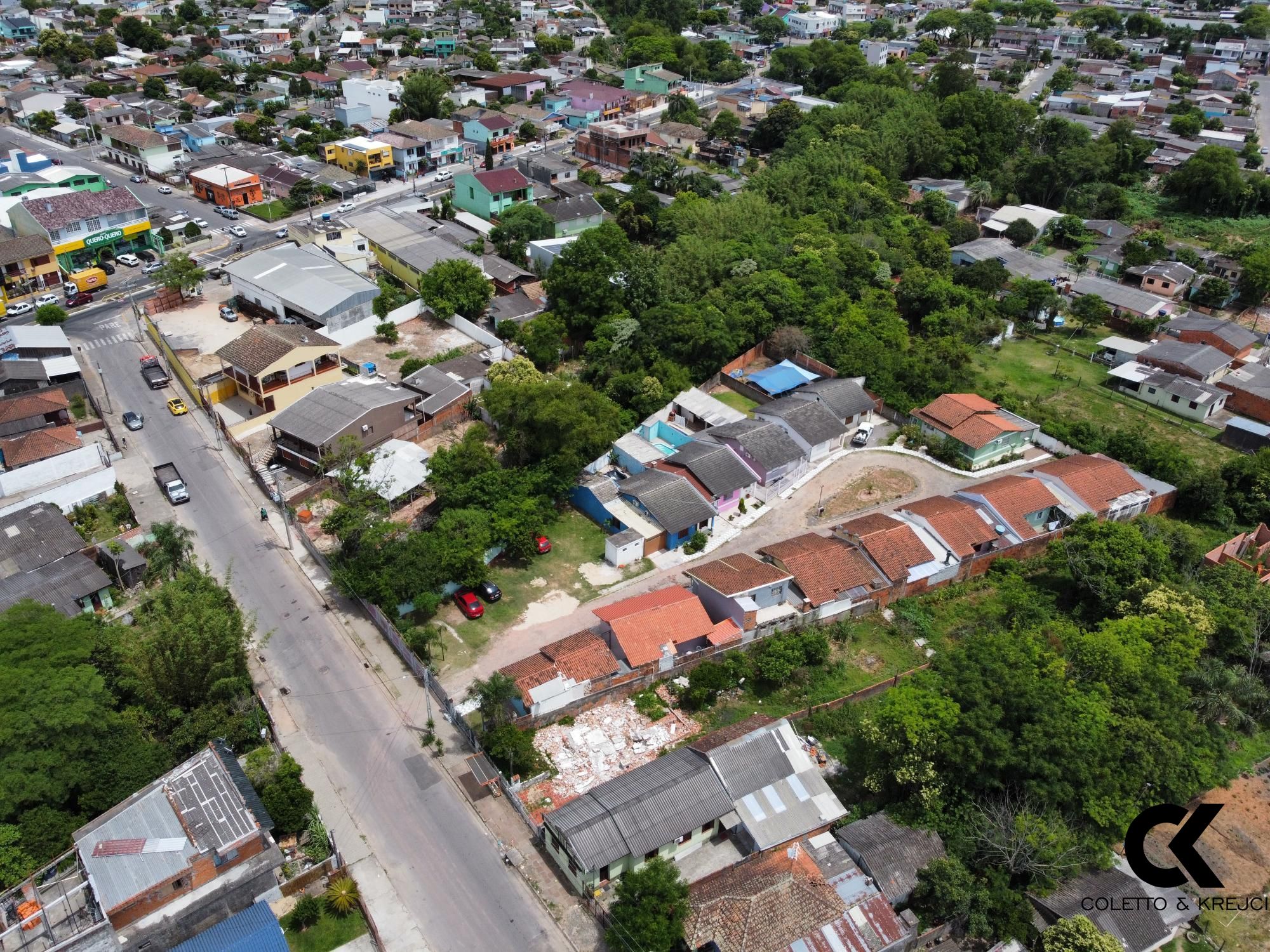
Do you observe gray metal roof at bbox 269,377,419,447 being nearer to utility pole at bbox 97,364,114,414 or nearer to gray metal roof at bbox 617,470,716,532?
utility pole at bbox 97,364,114,414

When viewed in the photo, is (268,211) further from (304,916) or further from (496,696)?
(304,916)

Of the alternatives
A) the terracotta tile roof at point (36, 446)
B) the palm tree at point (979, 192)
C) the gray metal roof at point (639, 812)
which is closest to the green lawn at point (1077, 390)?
the palm tree at point (979, 192)

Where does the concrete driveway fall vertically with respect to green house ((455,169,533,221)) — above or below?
below

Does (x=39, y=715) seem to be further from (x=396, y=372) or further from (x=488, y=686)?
(x=396, y=372)

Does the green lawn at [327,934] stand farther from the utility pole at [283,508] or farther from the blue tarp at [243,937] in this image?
the utility pole at [283,508]

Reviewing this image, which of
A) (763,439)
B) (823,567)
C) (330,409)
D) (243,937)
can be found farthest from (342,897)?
(763,439)

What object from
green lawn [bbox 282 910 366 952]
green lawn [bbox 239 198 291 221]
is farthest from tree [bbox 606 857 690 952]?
green lawn [bbox 239 198 291 221]
